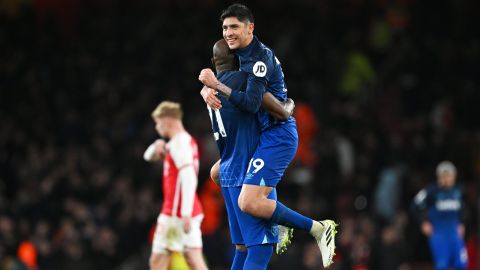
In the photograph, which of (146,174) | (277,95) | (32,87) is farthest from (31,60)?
(277,95)

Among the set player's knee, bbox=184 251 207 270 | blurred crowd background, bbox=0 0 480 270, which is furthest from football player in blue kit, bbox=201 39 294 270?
blurred crowd background, bbox=0 0 480 270

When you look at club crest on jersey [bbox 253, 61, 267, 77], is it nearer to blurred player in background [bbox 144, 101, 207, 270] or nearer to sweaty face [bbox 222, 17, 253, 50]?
sweaty face [bbox 222, 17, 253, 50]

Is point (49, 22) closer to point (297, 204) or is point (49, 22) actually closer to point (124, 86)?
point (124, 86)

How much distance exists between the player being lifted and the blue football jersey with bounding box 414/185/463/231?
6.49 m

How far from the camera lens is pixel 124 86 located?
17.8 meters

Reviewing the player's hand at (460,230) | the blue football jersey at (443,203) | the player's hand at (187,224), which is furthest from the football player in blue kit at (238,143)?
the player's hand at (460,230)

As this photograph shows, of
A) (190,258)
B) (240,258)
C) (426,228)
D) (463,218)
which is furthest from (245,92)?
(463,218)

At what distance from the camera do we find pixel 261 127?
790cm

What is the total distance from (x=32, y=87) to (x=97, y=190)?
294 centimetres

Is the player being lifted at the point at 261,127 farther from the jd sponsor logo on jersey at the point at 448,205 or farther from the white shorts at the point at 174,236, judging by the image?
the jd sponsor logo on jersey at the point at 448,205

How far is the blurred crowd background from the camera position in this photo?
14.9 meters

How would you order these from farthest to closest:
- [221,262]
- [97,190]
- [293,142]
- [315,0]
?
1. [315,0]
2. [97,190]
3. [221,262]
4. [293,142]

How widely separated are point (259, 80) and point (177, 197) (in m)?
2.68

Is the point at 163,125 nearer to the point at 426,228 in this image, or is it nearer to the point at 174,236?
the point at 174,236
